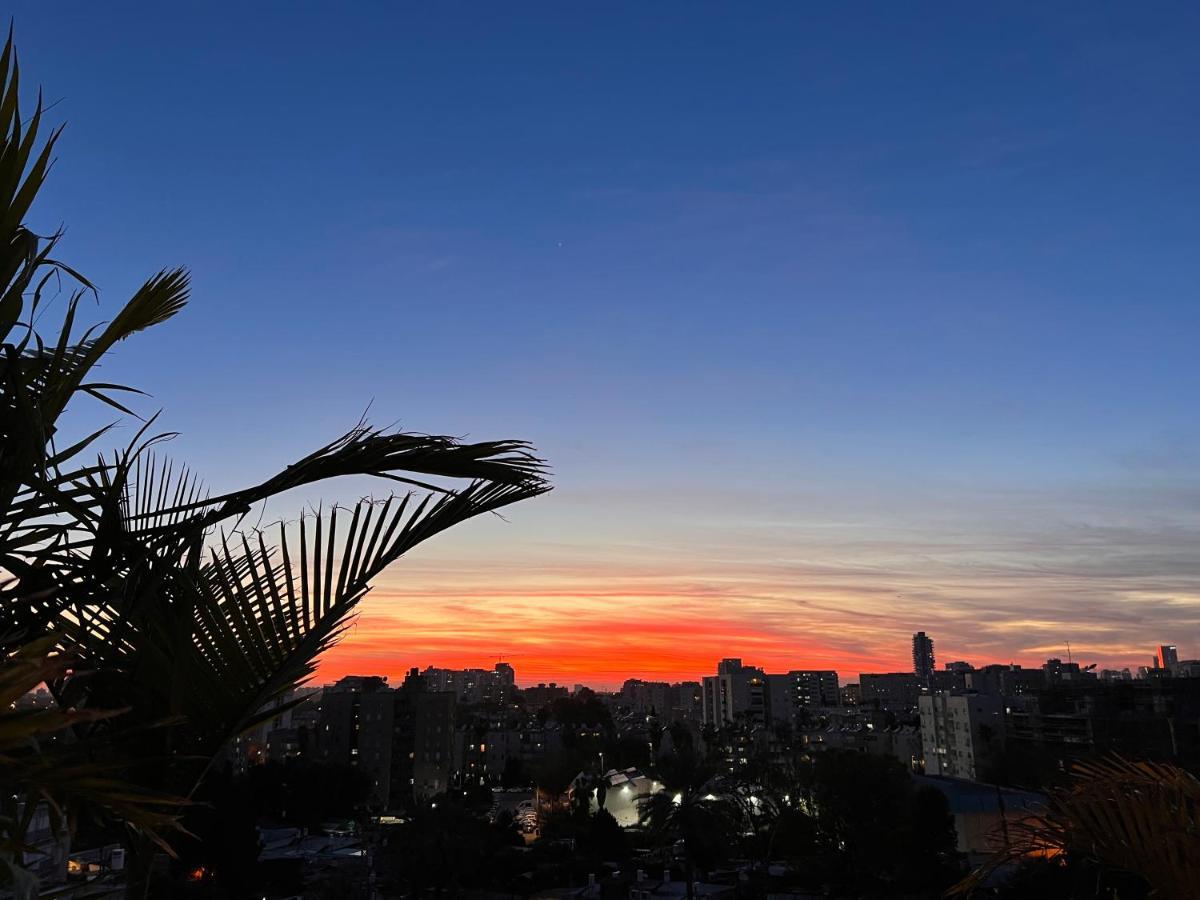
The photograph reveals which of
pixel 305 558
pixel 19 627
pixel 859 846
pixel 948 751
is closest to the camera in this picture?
pixel 19 627

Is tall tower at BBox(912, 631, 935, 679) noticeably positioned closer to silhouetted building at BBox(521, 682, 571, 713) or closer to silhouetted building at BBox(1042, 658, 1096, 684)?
silhouetted building at BBox(1042, 658, 1096, 684)

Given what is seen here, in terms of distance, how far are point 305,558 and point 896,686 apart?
175 m

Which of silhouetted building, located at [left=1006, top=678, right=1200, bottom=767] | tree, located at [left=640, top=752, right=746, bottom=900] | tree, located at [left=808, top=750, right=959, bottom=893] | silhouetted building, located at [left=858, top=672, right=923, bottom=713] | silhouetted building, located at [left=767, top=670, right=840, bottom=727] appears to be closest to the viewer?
tree, located at [left=808, top=750, right=959, bottom=893]

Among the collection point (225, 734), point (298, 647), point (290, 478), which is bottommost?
point (225, 734)

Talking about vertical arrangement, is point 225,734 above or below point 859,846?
above

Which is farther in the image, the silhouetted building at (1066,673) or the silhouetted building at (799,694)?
the silhouetted building at (799,694)

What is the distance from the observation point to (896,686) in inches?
6353

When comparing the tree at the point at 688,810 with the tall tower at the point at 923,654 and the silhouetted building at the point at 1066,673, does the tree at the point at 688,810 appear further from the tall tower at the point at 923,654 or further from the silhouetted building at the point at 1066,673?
the tall tower at the point at 923,654

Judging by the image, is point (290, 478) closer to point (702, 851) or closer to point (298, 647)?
point (298, 647)

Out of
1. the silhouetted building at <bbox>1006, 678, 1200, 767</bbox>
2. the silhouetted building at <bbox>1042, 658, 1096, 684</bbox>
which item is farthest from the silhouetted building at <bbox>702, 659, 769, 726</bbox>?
the silhouetted building at <bbox>1006, 678, 1200, 767</bbox>

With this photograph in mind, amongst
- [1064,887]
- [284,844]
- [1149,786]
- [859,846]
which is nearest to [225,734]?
[1149,786]

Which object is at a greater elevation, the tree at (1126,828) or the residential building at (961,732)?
the tree at (1126,828)

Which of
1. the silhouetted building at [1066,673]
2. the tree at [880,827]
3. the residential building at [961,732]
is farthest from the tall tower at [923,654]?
the tree at [880,827]

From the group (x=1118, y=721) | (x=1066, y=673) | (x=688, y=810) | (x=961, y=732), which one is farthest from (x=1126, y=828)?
(x=1066, y=673)
